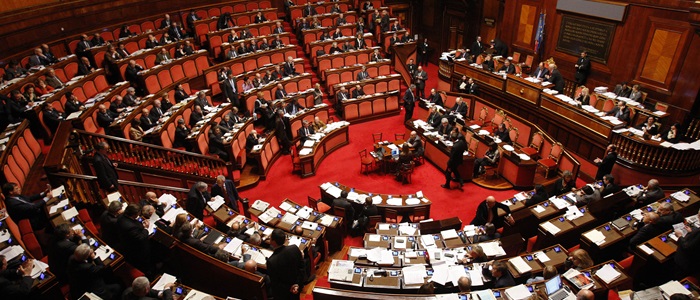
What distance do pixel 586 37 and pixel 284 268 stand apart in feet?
36.3

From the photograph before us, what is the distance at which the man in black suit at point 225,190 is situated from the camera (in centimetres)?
757

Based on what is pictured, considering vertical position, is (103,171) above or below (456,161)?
above

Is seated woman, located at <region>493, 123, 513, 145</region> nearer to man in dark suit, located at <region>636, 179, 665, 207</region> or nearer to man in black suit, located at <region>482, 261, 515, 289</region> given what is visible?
man in dark suit, located at <region>636, 179, 665, 207</region>

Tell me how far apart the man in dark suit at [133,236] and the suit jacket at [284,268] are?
174 cm

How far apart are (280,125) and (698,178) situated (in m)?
9.43

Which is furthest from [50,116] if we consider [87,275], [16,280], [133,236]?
[87,275]

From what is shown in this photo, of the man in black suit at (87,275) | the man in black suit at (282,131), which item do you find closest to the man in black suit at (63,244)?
the man in black suit at (87,275)

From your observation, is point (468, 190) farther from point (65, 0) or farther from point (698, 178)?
point (65, 0)

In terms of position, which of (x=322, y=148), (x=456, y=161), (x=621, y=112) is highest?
(x=621, y=112)

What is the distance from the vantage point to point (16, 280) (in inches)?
180

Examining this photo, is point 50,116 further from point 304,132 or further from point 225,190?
point 304,132

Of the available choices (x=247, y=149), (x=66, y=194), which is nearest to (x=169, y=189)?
(x=66, y=194)

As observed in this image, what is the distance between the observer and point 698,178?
8.59m

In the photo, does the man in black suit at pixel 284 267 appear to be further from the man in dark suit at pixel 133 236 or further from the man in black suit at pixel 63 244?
the man in black suit at pixel 63 244
